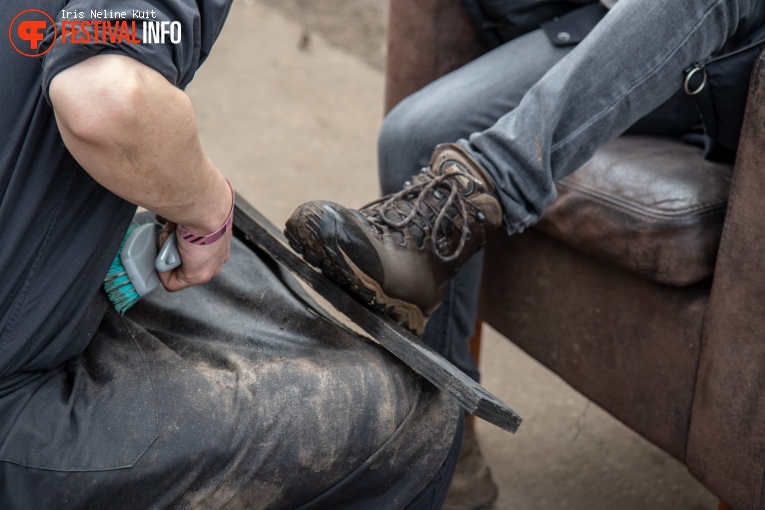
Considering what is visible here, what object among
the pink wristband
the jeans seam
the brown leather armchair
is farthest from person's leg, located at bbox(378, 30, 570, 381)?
the pink wristband

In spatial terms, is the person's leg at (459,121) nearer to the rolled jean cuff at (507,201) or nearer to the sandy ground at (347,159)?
the rolled jean cuff at (507,201)

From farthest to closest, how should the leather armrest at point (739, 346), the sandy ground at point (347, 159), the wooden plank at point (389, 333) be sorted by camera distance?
1. the sandy ground at point (347, 159)
2. the leather armrest at point (739, 346)
3. the wooden plank at point (389, 333)

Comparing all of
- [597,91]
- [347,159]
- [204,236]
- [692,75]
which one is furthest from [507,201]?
[347,159]

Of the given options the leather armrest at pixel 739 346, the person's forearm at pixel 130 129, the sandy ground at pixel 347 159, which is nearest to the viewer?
the person's forearm at pixel 130 129

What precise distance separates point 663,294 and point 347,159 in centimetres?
163

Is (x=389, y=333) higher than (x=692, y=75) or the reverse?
the reverse

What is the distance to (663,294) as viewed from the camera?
3.62 feet

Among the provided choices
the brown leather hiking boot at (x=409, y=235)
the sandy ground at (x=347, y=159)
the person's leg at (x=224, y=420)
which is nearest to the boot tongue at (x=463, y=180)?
the brown leather hiking boot at (x=409, y=235)

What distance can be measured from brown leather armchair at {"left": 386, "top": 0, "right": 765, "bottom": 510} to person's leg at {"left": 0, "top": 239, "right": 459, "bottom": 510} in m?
0.35

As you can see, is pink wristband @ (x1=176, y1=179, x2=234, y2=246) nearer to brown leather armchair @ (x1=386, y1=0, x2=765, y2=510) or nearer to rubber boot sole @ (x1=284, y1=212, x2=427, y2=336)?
rubber boot sole @ (x1=284, y1=212, x2=427, y2=336)

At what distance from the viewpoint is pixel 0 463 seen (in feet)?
2.36

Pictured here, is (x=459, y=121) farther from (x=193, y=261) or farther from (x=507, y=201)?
(x=193, y=261)

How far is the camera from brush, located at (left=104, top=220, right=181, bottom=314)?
885 millimetres

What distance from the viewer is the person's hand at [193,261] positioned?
0.87 metres
